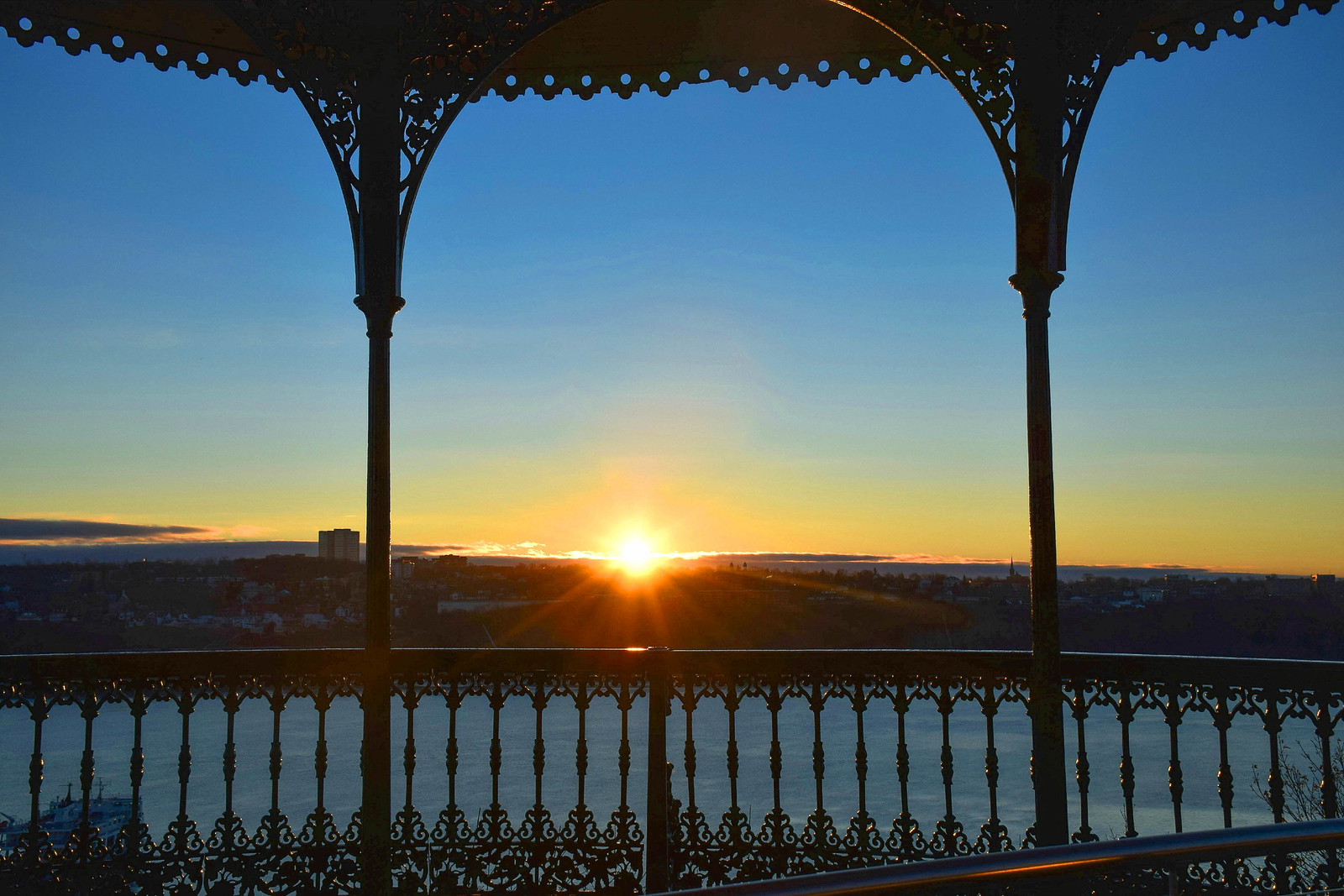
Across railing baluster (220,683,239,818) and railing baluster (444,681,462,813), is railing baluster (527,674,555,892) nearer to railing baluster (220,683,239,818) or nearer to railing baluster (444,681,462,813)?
railing baluster (444,681,462,813)

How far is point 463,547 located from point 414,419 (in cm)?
331

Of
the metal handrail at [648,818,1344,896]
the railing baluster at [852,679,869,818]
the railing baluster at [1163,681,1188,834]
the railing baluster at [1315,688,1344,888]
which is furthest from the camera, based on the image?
the railing baluster at [852,679,869,818]

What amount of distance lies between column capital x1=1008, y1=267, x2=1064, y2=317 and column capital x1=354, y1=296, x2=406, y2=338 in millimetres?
2318

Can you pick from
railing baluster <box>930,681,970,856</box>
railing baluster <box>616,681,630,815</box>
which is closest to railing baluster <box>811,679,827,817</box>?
railing baluster <box>930,681,970,856</box>

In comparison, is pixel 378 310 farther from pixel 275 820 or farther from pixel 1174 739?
pixel 1174 739

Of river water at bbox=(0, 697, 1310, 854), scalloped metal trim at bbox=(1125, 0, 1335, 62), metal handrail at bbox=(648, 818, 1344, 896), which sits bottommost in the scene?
river water at bbox=(0, 697, 1310, 854)

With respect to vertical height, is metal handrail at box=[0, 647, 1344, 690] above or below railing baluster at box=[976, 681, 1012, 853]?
above

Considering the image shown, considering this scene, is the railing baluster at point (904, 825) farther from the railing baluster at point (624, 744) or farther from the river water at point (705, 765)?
the river water at point (705, 765)

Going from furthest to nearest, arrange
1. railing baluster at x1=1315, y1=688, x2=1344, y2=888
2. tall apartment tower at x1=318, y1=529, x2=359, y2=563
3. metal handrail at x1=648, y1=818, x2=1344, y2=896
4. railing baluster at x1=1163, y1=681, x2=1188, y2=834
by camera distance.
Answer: tall apartment tower at x1=318, y1=529, x2=359, y2=563, railing baluster at x1=1163, y1=681, x2=1188, y2=834, railing baluster at x1=1315, y1=688, x2=1344, y2=888, metal handrail at x1=648, y1=818, x2=1344, y2=896

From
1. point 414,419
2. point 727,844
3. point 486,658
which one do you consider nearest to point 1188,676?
point 727,844

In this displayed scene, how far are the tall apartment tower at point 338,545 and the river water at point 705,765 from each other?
1649cm

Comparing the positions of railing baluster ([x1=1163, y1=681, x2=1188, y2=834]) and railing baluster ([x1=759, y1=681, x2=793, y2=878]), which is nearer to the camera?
railing baluster ([x1=1163, y1=681, x2=1188, y2=834])

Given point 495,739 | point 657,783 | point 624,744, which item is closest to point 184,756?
point 495,739

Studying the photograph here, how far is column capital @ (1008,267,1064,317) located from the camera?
352cm
